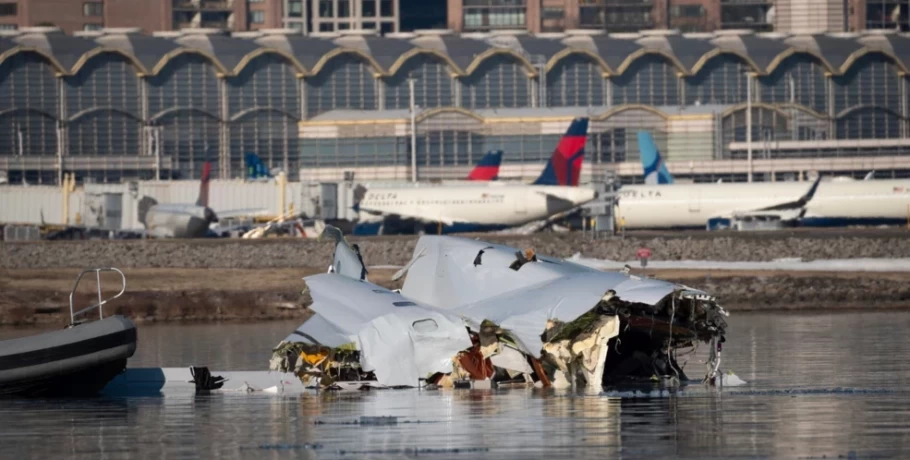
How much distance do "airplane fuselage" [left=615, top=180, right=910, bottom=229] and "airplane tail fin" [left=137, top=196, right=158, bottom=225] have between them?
1231 inches

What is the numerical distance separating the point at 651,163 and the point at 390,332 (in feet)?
307

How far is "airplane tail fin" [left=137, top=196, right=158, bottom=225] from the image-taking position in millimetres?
104850

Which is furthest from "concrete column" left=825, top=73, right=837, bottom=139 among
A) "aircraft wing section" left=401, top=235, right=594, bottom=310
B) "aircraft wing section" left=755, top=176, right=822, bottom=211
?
"aircraft wing section" left=401, top=235, right=594, bottom=310

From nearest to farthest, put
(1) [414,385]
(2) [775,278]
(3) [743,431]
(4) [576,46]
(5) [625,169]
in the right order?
(3) [743,431] < (1) [414,385] < (2) [775,278] < (5) [625,169] < (4) [576,46]

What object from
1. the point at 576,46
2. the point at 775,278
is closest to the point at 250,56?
the point at 576,46

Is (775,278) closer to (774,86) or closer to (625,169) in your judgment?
(625,169)

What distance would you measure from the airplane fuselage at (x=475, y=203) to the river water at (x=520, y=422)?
62852 millimetres

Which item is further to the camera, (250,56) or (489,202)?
(250,56)

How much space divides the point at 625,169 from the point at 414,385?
107748mm

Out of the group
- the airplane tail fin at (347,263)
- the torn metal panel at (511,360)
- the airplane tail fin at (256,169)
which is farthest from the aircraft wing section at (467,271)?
the airplane tail fin at (256,169)

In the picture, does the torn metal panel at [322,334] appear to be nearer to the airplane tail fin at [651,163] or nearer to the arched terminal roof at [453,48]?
the airplane tail fin at [651,163]

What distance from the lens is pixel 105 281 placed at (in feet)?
201

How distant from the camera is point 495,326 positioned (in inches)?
1045

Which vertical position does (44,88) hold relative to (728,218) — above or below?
above
